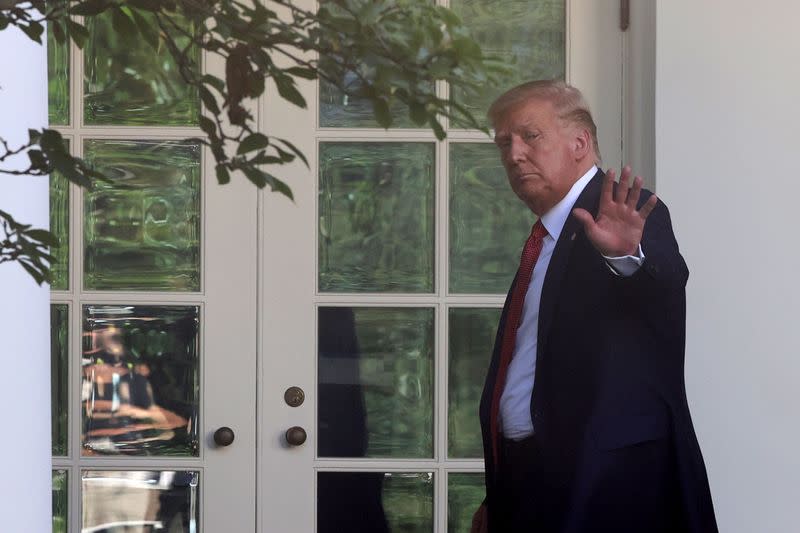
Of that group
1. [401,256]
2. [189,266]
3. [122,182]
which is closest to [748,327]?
[401,256]

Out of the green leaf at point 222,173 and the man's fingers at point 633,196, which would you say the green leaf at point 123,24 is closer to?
the green leaf at point 222,173

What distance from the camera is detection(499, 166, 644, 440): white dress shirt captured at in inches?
108

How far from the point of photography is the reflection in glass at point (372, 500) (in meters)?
3.69

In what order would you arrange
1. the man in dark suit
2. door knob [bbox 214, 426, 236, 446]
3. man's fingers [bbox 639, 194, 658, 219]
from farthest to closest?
door knob [bbox 214, 426, 236, 446]
the man in dark suit
man's fingers [bbox 639, 194, 658, 219]

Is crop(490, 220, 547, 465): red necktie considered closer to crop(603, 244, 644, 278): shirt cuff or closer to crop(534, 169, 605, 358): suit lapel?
crop(534, 169, 605, 358): suit lapel

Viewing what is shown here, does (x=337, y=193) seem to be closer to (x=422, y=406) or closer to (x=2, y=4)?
(x=422, y=406)

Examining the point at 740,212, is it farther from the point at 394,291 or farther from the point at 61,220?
the point at 61,220

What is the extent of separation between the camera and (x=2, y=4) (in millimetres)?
1139

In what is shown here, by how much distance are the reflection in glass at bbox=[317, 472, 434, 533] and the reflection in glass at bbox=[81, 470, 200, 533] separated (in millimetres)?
412

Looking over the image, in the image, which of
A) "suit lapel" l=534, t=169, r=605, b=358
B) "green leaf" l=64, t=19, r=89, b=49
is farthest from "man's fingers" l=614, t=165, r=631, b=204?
"green leaf" l=64, t=19, r=89, b=49

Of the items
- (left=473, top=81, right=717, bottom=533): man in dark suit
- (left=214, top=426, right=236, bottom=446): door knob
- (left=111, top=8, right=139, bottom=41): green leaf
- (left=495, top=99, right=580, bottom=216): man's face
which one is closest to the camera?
(left=111, top=8, right=139, bottom=41): green leaf

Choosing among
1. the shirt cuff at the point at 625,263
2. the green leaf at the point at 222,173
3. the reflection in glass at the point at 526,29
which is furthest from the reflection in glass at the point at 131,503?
the green leaf at the point at 222,173

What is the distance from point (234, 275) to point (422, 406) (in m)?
0.68

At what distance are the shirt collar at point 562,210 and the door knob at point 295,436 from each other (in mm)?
1159
